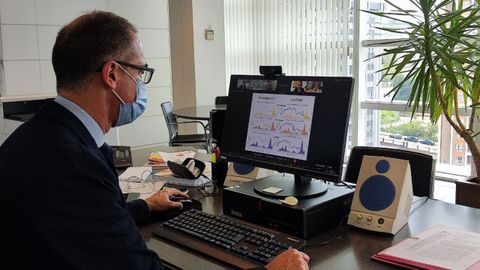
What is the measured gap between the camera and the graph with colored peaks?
157 centimetres

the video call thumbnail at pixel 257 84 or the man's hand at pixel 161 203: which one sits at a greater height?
the video call thumbnail at pixel 257 84

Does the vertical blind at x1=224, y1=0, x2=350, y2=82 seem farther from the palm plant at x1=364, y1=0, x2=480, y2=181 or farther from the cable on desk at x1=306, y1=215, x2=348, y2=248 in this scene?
the cable on desk at x1=306, y1=215, x2=348, y2=248

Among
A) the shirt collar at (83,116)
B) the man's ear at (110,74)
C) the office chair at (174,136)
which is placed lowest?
the office chair at (174,136)

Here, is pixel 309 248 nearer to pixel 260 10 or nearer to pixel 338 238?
pixel 338 238

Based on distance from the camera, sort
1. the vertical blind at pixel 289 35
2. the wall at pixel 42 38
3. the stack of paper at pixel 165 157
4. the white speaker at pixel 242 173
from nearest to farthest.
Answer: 1. the white speaker at pixel 242 173
2. the stack of paper at pixel 165 157
3. the vertical blind at pixel 289 35
4. the wall at pixel 42 38

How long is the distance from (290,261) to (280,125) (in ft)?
1.86

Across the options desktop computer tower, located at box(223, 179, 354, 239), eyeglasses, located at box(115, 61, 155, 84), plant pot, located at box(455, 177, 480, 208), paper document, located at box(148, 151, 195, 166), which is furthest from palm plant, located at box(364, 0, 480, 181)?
eyeglasses, located at box(115, 61, 155, 84)

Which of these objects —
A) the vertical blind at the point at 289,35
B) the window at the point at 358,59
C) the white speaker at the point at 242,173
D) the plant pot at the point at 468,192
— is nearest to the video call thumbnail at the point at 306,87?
the white speaker at the point at 242,173

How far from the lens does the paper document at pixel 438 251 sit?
120 centimetres

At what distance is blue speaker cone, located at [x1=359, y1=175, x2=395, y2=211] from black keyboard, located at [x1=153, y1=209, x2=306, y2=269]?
0.28 meters

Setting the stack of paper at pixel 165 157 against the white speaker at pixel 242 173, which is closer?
the white speaker at pixel 242 173

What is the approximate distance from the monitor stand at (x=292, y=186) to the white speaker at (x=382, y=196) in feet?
0.45

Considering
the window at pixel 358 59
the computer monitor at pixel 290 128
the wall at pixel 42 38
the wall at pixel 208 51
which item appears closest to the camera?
the computer monitor at pixel 290 128

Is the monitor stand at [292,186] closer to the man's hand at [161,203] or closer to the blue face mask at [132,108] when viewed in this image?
the man's hand at [161,203]
